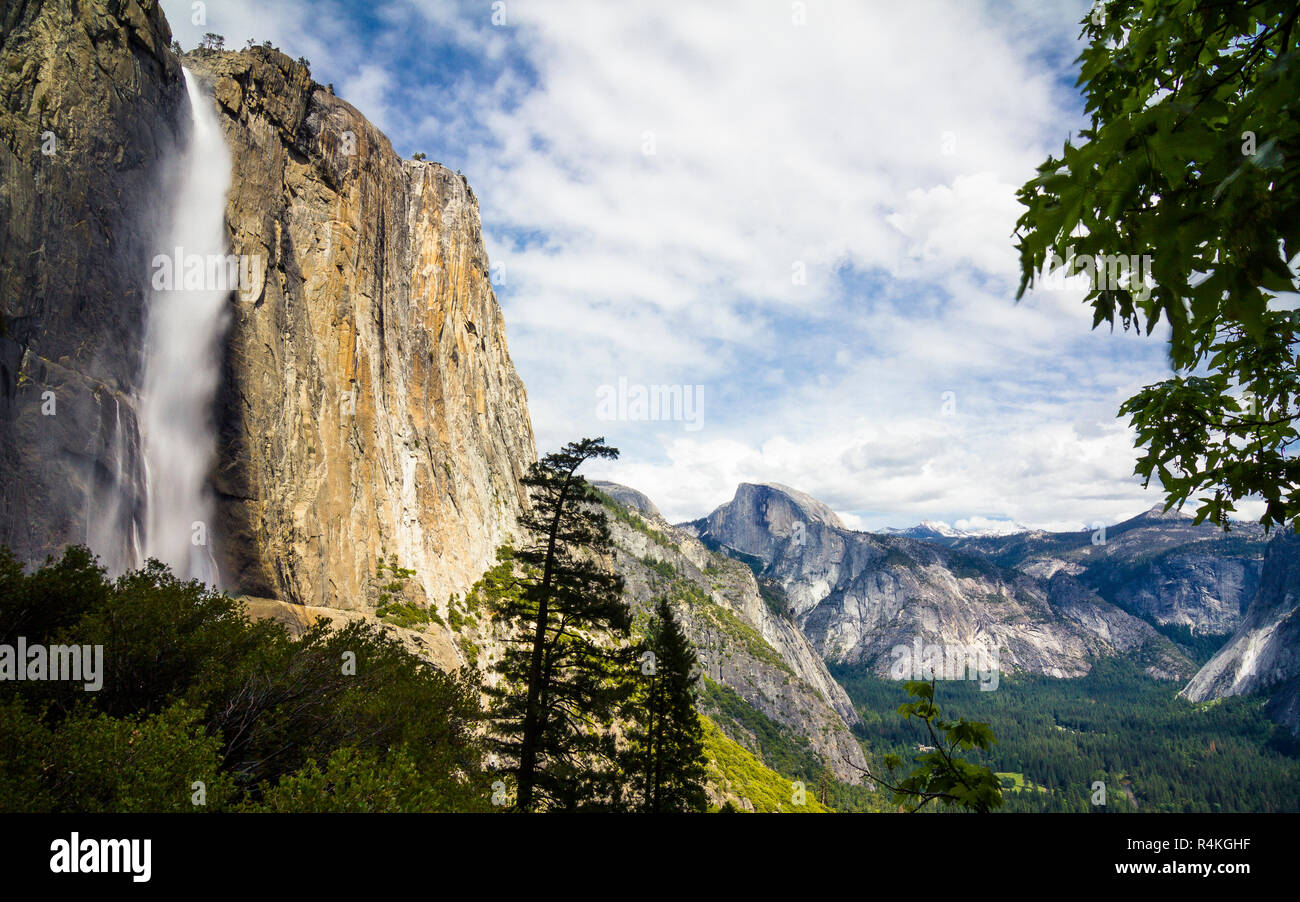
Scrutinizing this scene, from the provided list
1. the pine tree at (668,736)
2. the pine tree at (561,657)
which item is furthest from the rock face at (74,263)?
the pine tree at (668,736)

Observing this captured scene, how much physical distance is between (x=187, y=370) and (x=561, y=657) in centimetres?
2061

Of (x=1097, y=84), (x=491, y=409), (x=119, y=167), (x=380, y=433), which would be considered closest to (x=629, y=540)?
(x=491, y=409)

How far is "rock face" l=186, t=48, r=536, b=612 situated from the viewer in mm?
27516

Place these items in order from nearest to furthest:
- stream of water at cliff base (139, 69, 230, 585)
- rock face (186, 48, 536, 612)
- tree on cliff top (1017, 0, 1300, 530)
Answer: tree on cliff top (1017, 0, 1300, 530) < stream of water at cliff base (139, 69, 230, 585) < rock face (186, 48, 536, 612)

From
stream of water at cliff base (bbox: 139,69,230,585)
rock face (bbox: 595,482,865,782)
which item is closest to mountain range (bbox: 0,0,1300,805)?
stream of water at cliff base (bbox: 139,69,230,585)

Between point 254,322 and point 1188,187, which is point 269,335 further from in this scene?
point 1188,187

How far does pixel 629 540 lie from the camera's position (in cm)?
18862

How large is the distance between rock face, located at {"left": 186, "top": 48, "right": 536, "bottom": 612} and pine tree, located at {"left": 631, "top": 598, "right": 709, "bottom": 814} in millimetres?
18577

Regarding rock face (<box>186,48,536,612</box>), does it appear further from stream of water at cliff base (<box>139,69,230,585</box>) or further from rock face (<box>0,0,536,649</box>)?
stream of water at cliff base (<box>139,69,230,585</box>)

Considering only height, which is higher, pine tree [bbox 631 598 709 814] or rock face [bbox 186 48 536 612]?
rock face [bbox 186 48 536 612]

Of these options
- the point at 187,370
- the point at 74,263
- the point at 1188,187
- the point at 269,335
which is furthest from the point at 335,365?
the point at 1188,187

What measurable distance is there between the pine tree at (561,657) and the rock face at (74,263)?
537 inches

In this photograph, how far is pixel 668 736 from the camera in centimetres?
2705
